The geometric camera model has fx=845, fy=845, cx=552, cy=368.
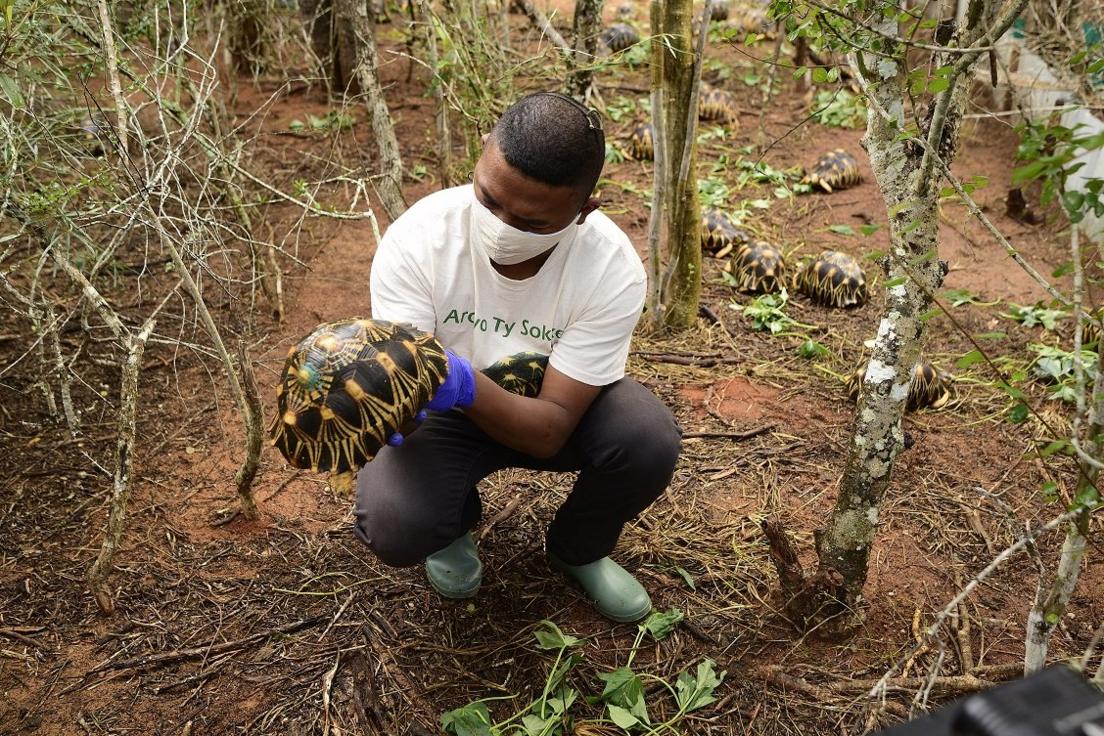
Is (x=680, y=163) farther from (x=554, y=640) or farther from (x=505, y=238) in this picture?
(x=554, y=640)

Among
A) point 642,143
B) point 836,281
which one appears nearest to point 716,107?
point 642,143

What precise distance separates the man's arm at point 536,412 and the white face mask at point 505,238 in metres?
0.32

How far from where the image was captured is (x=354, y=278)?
4574mm

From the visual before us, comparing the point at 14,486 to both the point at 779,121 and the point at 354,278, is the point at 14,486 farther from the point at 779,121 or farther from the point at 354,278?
the point at 779,121

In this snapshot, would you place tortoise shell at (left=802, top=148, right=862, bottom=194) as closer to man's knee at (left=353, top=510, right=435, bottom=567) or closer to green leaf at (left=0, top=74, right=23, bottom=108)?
man's knee at (left=353, top=510, right=435, bottom=567)

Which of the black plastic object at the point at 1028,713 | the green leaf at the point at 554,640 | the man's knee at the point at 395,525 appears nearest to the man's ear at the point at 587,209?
the man's knee at the point at 395,525

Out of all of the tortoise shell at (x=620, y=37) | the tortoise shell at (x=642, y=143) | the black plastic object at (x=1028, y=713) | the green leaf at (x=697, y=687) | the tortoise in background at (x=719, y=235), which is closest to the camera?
the black plastic object at (x=1028, y=713)

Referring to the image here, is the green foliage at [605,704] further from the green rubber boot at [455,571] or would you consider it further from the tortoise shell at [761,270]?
the tortoise shell at [761,270]

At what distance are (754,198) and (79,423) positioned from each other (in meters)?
4.41

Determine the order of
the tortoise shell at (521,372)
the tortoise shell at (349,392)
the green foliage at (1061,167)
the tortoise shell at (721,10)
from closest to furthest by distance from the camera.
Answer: the green foliage at (1061,167) < the tortoise shell at (349,392) < the tortoise shell at (521,372) < the tortoise shell at (721,10)

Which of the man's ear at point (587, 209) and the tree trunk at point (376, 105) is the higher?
the man's ear at point (587, 209)

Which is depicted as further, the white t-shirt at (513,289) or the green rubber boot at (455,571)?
the green rubber boot at (455,571)

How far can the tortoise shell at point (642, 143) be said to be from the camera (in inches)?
245

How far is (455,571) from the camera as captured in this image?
246 centimetres
